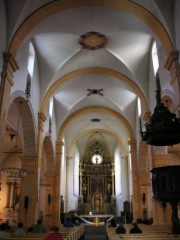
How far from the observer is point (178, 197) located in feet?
23.8

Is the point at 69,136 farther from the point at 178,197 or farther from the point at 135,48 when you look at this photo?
the point at 178,197

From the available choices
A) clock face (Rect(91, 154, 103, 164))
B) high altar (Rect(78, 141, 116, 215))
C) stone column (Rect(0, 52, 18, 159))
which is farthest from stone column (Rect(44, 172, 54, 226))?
clock face (Rect(91, 154, 103, 164))

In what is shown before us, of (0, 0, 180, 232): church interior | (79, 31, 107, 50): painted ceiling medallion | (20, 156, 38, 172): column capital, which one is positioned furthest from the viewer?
(20, 156, 38, 172): column capital

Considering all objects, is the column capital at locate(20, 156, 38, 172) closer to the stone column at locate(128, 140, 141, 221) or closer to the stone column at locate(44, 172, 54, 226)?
the stone column at locate(44, 172, 54, 226)

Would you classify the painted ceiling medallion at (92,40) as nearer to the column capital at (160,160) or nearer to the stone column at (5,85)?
the stone column at (5,85)

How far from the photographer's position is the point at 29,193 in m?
12.6

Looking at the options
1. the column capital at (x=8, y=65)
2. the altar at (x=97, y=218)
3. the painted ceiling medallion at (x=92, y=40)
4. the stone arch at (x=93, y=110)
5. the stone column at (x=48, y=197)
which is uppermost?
the painted ceiling medallion at (x=92, y=40)

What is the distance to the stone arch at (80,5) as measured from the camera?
9.28m

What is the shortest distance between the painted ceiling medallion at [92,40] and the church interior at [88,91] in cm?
4

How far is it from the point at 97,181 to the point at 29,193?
1680 centimetres

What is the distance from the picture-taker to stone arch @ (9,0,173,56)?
9281 mm

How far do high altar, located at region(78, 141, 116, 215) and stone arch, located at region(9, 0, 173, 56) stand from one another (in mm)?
20227

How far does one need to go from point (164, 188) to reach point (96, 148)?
70.6ft

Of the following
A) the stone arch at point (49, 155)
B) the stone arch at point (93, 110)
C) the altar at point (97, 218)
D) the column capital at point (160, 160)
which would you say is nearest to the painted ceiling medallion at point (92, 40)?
the column capital at point (160, 160)
